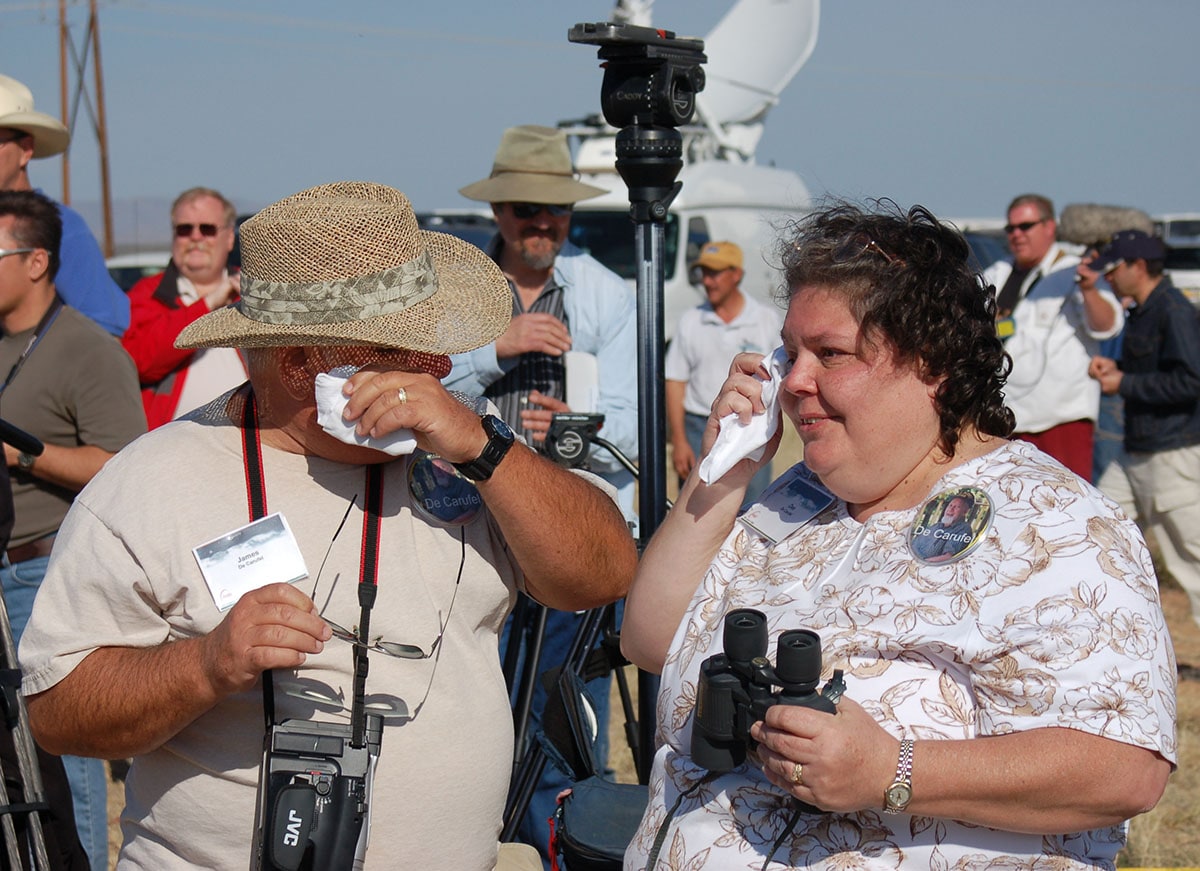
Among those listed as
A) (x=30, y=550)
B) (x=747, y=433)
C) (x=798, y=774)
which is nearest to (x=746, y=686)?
(x=798, y=774)

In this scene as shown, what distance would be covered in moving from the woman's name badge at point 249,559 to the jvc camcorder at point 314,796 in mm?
233

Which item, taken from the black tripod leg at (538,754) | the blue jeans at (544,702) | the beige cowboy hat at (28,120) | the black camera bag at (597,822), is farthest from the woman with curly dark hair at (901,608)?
the beige cowboy hat at (28,120)

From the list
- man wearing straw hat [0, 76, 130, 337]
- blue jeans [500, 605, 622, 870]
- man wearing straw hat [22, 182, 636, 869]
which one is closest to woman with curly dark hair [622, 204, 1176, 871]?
man wearing straw hat [22, 182, 636, 869]

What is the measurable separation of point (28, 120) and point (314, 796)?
3625 mm

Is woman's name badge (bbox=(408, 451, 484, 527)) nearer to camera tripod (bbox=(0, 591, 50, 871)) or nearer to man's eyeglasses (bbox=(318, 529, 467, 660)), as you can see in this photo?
man's eyeglasses (bbox=(318, 529, 467, 660))

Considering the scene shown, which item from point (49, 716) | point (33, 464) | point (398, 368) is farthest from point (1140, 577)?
point (33, 464)

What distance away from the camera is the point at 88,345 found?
3801 mm

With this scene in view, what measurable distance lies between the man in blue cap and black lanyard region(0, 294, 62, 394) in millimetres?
4705

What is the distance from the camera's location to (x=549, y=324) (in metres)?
4.23

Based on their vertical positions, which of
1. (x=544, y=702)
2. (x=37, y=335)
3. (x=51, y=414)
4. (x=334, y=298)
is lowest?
(x=544, y=702)

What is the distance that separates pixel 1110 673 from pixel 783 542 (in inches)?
23.6

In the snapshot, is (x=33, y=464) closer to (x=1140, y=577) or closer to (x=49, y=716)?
(x=49, y=716)

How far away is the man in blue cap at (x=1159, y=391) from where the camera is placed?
6066 mm

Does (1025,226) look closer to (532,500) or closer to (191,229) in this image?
(191,229)
